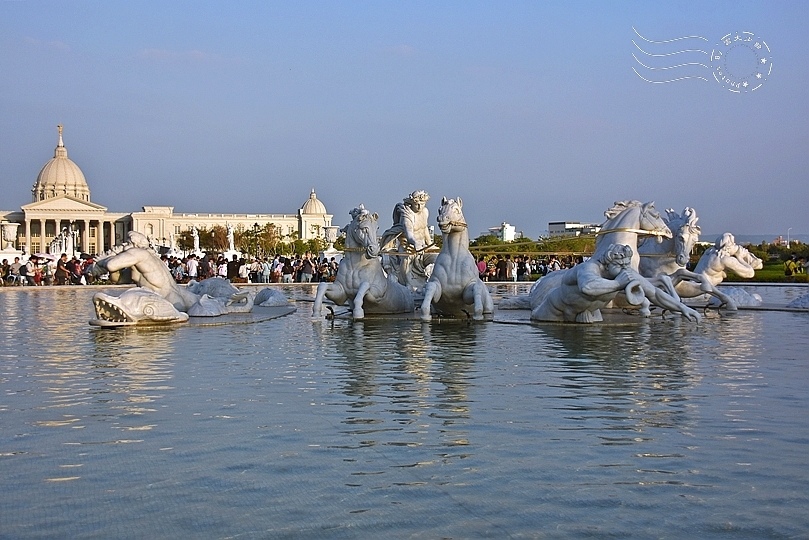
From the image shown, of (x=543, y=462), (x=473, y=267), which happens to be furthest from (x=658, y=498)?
(x=473, y=267)

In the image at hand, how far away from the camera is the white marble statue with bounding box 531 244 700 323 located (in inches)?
417

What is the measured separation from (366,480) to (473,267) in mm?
7918

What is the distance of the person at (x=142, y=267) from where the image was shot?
38.8ft

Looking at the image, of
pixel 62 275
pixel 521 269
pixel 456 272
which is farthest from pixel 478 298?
pixel 521 269

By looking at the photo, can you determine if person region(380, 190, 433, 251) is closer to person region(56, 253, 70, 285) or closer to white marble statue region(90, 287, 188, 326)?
white marble statue region(90, 287, 188, 326)

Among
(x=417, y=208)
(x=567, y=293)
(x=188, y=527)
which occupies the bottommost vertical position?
(x=188, y=527)

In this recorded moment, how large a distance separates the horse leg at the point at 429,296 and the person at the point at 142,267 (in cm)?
338

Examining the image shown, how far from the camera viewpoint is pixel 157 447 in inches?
186

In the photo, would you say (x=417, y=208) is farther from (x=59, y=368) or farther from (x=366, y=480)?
(x=366, y=480)

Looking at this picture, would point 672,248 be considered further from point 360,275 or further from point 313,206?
point 313,206

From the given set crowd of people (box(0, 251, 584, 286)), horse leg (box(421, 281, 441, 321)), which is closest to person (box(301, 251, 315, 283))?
crowd of people (box(0, 251, 584, 286))

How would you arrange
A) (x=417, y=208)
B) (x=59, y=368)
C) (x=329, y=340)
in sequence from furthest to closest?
(x=417, y=208), (x=329, y=340), (x=59, y=368)

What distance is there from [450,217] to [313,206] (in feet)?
525

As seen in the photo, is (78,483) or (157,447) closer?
(78,483)
